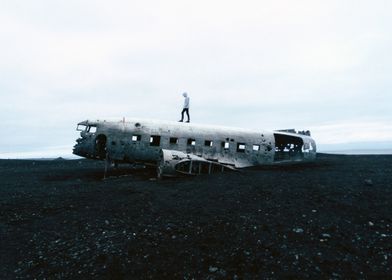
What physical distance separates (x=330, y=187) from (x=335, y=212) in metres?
3.80

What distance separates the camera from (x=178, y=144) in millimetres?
21594

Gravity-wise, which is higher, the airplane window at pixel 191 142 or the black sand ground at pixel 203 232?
the airplane window at pixel 191 142

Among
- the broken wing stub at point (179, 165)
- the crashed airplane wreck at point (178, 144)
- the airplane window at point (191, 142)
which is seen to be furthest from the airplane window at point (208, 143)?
the broken wing stub at point (179, 165)

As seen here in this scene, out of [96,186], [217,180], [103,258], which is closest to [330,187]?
[217,180]

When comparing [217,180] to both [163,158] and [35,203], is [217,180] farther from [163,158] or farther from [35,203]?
[35,203]

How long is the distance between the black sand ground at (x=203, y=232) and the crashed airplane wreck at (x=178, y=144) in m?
5.49

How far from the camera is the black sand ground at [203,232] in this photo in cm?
771

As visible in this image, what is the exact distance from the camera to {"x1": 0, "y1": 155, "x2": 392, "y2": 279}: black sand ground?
7715mm

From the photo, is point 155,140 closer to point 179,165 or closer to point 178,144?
point 178,144

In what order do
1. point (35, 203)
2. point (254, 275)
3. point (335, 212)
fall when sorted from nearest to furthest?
1. point (254, 275)
2. point (335, 212)
3. point (35, 203)

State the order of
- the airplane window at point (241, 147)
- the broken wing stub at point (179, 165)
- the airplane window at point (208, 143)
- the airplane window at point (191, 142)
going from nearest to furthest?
the broken wing stub at point (179, 165)
the airplane window at point (191, 142)
the airplane window at point (208, 143)
the airplane window at point (241, 147)

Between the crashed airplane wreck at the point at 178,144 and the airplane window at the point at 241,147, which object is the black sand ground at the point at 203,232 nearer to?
the crashed airplane wreck at the point at 178,144

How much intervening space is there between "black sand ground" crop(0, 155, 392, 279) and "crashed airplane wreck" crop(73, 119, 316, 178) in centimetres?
549

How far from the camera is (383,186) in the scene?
49.0 feet
